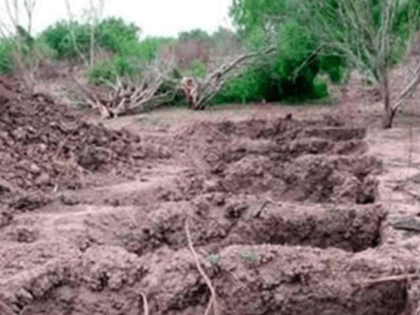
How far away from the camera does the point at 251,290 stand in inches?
159

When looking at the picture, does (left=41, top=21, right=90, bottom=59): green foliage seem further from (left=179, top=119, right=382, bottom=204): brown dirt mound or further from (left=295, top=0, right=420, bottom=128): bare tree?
(left=179, top=119, right=382, bottom=204): brown dirt mound

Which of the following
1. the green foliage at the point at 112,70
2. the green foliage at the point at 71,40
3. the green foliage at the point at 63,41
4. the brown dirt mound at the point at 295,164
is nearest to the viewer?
the brown dirt mound at the point at 295,164

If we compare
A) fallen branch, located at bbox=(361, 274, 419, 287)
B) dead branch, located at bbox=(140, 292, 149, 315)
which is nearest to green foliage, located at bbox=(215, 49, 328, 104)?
fallen branch, located at bbox=(361, 274, 419, 287)

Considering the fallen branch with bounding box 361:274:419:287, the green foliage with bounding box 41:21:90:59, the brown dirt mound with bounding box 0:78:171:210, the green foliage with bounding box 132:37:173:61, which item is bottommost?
the fallen branch with bounding box 361:274:419:287

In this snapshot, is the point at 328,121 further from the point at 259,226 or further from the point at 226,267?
the point at 226,267

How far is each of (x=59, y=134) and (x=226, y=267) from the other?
4852 millimetres

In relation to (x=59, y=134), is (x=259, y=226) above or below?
below

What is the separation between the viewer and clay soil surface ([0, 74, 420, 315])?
4.03 metres

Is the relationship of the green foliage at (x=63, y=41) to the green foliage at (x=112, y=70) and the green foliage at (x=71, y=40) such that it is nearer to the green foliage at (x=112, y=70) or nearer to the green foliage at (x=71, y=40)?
the green foliage at (x=71, y=40)

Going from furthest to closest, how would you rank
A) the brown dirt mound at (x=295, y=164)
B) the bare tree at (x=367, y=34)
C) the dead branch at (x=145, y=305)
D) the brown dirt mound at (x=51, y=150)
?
the bare tree at (x=367, y=34) < the brown dirt mound at (x=295, y=164) < the brown dirt mound at (x=51, y=150) < the dead branch at (x=145, y=305)

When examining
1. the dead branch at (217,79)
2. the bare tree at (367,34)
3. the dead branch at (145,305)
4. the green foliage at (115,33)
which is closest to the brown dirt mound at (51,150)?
the dead branch at (145,305)

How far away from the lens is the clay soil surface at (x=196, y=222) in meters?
4.03

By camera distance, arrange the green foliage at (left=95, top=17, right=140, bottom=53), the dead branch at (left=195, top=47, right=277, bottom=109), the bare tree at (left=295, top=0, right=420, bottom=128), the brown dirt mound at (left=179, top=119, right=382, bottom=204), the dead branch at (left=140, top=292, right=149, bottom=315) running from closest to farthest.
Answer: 1. the dead branch at (left=140, top=292, right=149, bottom=315)
2. the brown dirt mound at (left=179, top=119, right=382, bottom=204)
3. the bare tree at (left=295, top=0, right=420, bottom=128)
4. the dead branch at (left=195, top=47, right=277, bottom=109)
5. the green foliage at (left=95, top=17, right=140, bottom=53)

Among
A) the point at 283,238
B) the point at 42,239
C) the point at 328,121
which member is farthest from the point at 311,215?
the point at 328,121
